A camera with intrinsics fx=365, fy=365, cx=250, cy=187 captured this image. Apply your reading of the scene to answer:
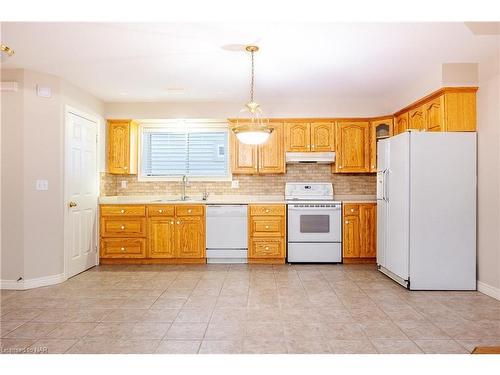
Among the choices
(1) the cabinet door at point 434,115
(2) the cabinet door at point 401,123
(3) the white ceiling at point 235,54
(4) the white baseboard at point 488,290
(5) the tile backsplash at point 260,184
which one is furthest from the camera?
(5) the tile backsplash at point 260,184

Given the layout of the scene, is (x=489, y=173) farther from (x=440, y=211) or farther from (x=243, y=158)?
(x=243, y=158)

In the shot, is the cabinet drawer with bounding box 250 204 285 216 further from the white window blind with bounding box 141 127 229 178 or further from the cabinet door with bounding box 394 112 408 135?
the cabinet door with bounding box 394 112 408 135

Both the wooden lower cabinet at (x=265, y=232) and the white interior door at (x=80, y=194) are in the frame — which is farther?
the wooden lower cabinet at (x=265, y=232)

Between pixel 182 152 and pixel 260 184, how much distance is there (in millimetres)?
1438

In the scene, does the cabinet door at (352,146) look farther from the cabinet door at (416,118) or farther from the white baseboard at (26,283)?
the white baseboard at (26,283)

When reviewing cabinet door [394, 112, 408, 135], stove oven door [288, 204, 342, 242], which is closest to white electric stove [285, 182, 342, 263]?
stove oven door [288, 204, 342, 242]

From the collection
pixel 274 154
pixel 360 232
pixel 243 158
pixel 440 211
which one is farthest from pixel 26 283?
pixel 440 211

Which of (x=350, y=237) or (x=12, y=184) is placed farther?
(x=350, y=237)

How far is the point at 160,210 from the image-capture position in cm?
538

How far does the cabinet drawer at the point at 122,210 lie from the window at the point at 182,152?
0.90m

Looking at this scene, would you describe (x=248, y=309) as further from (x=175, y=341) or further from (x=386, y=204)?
(x=386, y=204)

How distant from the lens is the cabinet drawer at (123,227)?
539 centimetres

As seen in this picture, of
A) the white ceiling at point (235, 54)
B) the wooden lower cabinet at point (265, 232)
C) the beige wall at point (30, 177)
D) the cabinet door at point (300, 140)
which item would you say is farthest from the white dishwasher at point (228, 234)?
the beige wall at point (30, 177)

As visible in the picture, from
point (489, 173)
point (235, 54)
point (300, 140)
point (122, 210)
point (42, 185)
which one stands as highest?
point (235, 54)
